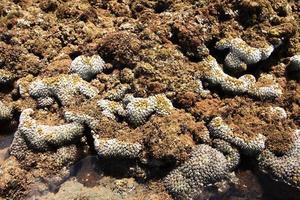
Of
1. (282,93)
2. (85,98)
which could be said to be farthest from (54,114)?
(282,93)

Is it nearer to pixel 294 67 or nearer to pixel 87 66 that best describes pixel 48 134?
pixel 87 66

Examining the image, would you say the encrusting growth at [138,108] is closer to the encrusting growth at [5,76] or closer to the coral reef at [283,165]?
the coral reef at [283,165]

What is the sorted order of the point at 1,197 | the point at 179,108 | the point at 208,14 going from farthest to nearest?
the point at 208,14 < the point at 179,108 < the point at 1,197

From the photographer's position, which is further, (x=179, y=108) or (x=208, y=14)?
(x=208, y=14)

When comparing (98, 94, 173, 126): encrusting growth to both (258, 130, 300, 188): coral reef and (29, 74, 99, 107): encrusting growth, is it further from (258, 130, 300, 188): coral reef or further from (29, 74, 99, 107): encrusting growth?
(258, 130, 300, 188): coral reef

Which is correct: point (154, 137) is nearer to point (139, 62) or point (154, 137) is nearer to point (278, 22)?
point (139, 62)

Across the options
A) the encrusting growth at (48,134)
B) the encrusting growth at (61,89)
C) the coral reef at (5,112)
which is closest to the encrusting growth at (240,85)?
the encrusting growth at (61,89)

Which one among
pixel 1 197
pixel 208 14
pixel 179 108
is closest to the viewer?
pixel 1 197
